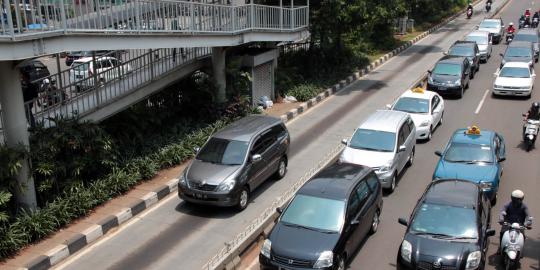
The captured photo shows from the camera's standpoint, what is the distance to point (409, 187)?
47.4 ft

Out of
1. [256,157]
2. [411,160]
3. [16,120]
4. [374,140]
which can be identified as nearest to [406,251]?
[256,157]

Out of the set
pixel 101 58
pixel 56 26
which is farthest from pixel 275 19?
pixel 56 26

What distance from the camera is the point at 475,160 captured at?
A: 45.2 ft

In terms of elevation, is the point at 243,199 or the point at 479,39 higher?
the point at 479,39

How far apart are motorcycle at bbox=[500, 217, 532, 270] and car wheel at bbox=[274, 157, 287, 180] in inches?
257

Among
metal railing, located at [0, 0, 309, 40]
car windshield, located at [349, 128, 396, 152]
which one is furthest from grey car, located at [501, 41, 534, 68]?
car windshield, located at [349, 128, 396, 152]

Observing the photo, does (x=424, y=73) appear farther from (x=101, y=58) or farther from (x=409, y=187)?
(x=101, y=58)

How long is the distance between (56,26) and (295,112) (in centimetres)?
1171

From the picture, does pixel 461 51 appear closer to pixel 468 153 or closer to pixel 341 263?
pixel 468 153

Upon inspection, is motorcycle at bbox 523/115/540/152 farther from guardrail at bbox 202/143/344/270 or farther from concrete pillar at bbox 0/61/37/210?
concrete pillar at bbox 0/61/37/210

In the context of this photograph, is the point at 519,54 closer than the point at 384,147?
No

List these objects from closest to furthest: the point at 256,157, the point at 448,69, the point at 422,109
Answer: the point at 256,157, the point at 422,109, the point at 448,69

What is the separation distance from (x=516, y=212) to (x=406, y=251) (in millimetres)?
2226

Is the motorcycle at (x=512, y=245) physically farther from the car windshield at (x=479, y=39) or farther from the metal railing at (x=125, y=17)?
the car windshield at (x=479, y=39)
